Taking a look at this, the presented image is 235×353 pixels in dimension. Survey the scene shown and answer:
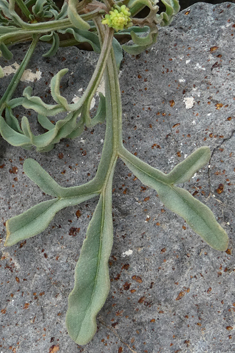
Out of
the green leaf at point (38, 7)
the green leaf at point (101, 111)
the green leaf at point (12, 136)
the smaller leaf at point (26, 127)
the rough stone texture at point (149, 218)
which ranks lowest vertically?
the rough stone texture at point (149, 218)

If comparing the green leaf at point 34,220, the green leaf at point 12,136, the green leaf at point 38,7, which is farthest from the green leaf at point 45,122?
the green leaf at point 38,7

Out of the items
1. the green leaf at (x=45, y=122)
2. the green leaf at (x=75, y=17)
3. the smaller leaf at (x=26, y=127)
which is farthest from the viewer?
the green leaf at (x=45, y=122)

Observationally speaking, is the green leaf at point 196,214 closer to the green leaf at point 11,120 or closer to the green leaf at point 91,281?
the green leaf at point 91,281

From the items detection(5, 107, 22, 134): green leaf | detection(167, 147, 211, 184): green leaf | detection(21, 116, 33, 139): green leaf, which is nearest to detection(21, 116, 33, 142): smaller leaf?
detection(21, 116, 33, 139): green leaf

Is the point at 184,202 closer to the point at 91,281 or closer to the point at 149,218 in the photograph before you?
the point at 149,218

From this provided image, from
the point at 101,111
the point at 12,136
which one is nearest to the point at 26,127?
the point at 12,136

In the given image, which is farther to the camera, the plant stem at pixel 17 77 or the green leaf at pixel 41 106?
the plant stem at pixel 17 77

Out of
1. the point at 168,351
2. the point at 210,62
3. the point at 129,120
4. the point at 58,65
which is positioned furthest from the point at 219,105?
the point at 168,351
